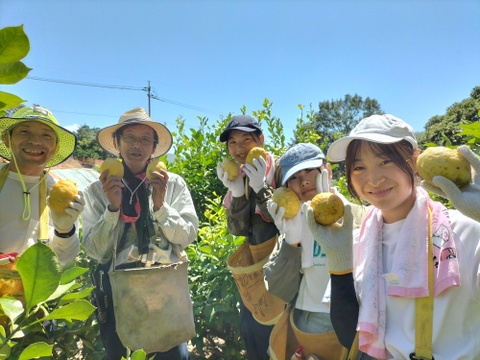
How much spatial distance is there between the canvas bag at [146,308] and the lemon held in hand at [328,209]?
976 mm

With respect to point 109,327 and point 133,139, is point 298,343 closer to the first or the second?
point 109,327

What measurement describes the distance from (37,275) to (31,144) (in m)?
1.36

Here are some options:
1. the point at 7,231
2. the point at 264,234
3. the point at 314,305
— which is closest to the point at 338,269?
the point at 314,305

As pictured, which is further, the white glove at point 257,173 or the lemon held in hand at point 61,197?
the white glove at point 257,173

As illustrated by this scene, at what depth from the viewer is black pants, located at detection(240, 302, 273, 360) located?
2.01m

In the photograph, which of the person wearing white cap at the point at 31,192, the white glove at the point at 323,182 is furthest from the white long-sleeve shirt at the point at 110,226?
the white glove at the point at 323,182

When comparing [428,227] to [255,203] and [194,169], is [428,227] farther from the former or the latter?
[194,169]

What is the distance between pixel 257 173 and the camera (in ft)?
6.53

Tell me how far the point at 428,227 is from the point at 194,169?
3196 mm

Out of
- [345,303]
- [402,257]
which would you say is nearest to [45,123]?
[345,303]

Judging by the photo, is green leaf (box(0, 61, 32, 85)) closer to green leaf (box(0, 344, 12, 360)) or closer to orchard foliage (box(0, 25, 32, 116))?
orchard foliage (box(0, 25, 32, 116))

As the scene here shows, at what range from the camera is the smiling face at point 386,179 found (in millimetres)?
1201

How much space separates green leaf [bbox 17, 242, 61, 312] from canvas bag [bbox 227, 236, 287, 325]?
1346mm

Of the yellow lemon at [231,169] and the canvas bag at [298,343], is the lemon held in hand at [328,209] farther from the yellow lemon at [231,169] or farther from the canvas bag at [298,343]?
the yellow lemon at [231,169]
